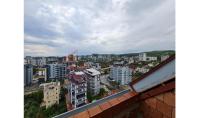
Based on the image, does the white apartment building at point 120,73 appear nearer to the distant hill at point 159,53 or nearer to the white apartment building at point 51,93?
the distant hill at point 159,53

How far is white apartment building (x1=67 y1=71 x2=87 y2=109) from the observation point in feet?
4.19

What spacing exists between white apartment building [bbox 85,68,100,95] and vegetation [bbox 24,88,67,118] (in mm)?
276

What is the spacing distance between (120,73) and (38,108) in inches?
29.7

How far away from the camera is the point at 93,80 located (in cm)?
144

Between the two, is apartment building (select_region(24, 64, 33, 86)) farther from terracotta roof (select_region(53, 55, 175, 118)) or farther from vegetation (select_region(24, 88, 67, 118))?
terracotta roof (select_region(53, 55, 175, 118))

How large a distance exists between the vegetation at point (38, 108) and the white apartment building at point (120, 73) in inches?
18.6

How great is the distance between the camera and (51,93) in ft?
4.08

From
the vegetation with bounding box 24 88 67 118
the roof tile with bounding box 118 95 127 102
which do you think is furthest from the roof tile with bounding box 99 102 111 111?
the vegetation with bounding box 24 88 67 118

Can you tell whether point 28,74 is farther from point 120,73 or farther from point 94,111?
point 120,73

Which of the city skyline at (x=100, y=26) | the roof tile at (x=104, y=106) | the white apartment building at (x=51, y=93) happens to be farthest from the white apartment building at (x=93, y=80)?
the roof tile at (x=104, y=106)

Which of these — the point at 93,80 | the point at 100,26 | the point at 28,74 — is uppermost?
the point at 100,26

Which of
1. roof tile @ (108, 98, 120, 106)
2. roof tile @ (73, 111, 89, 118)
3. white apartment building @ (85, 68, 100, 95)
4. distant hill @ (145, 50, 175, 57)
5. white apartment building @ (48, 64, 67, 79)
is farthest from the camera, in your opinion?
white apartment building @ (85, 68, 100, 95)

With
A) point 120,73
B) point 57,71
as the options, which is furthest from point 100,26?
point 57,71

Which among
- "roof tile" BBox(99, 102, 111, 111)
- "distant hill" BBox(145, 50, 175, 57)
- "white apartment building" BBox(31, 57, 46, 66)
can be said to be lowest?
"roof tile" BBox(99, 102, 111, 111)
